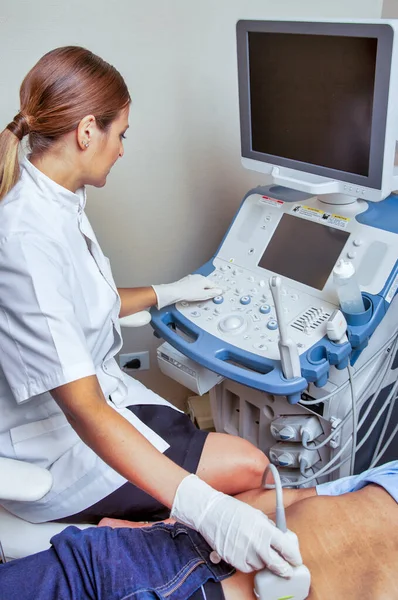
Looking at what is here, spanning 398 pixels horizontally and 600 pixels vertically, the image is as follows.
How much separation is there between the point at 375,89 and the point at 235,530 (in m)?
0.97

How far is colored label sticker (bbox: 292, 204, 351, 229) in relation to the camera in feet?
5.52

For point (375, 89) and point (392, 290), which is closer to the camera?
point (375, 89)

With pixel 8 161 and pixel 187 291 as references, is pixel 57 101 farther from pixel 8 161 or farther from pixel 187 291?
pixel 187 291

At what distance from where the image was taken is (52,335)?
1198 mm

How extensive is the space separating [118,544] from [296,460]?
73 centimetres

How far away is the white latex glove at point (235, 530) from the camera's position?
109cm

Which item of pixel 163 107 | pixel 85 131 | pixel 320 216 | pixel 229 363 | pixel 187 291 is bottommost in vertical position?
pixel 229 363

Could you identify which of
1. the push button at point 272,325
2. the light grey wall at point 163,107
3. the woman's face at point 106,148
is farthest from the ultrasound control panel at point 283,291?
the woman's face at point 106,148

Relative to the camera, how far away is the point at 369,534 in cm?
123

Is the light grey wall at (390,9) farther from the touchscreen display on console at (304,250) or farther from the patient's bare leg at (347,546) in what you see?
the patient's bare leg at (347,546)

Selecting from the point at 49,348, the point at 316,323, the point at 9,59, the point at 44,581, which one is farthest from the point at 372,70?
the point at 44,581

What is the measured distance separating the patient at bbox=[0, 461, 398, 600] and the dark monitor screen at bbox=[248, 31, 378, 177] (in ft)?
2.59

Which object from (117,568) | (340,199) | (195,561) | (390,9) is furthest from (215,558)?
(390,9)

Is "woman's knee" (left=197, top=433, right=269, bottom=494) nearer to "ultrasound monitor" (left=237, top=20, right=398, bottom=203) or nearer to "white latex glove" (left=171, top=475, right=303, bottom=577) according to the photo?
"white latex glove" (left=171, top=475, right=303, bottom=577)
